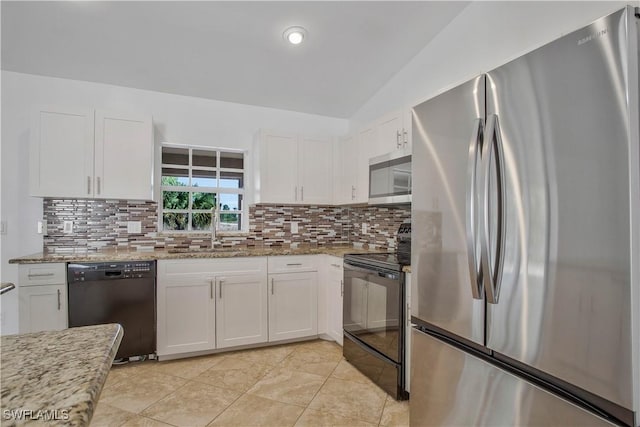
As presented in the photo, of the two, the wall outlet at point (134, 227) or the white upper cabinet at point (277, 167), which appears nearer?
the wall outlet at point (134, 227)

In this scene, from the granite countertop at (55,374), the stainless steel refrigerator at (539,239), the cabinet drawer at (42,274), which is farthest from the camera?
the cabinet drawer at (42,274)

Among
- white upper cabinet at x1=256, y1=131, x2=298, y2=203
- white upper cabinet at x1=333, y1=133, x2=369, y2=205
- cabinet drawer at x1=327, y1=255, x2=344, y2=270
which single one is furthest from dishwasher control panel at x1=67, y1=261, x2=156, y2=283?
white upper cabinet at x1=333, y1=133, x2=369, y2=205

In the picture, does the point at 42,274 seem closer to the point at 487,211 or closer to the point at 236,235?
the point at 236,235

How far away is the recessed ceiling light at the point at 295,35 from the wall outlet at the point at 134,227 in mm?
2173

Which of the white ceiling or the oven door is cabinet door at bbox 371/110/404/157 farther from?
the oven door

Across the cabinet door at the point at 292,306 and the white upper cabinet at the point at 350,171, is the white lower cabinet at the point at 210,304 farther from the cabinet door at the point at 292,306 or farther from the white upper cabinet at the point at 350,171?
the white upper cabinet at the point at 350,171

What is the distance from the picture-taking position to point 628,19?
921 mm

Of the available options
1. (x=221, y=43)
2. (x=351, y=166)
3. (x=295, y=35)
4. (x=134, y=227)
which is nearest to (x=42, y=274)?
(x=134, y=227)

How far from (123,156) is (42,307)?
131cm

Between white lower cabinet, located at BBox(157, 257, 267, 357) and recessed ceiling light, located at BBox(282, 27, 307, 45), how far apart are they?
1850 mm

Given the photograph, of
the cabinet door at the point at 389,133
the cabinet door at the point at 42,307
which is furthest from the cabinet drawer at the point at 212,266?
the cabinet door at the point at 389,133

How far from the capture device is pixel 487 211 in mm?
1263

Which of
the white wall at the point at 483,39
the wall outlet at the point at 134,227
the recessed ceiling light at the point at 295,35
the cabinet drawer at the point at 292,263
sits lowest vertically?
the cabinet drawer at the point at 292,263

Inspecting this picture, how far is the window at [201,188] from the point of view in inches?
134
